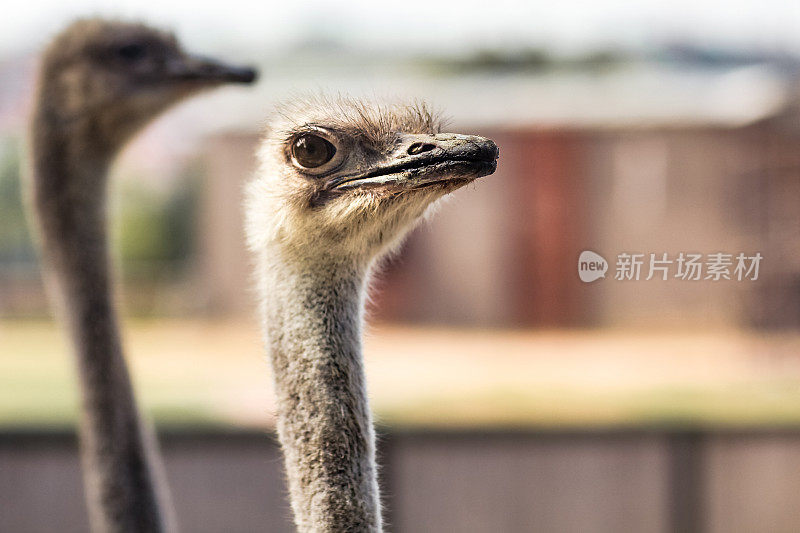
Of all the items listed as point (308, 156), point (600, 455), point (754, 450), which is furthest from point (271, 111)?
point (754, 450)

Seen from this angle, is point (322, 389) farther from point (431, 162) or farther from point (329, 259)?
point (431, 162)

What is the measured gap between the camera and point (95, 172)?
1717mm

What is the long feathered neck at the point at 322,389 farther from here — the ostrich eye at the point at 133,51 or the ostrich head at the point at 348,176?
the ostrich eye at the point at 133,51

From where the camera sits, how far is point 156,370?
8.98 m

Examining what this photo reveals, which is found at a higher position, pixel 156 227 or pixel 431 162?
pixel 156 227

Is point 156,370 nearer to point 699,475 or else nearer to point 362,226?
point 699,475

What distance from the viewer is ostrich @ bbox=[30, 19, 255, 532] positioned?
157 cm

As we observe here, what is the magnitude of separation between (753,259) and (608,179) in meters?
9.06

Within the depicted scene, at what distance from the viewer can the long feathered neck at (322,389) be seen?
1044mm

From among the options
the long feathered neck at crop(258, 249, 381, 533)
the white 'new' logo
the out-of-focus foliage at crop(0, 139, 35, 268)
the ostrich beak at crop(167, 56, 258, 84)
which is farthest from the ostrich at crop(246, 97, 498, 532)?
the out-of-focus foliage at crop(0, 139, 35, 268)

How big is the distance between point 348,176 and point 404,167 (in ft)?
0.27

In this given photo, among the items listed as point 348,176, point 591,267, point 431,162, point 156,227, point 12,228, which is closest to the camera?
point 431,162
